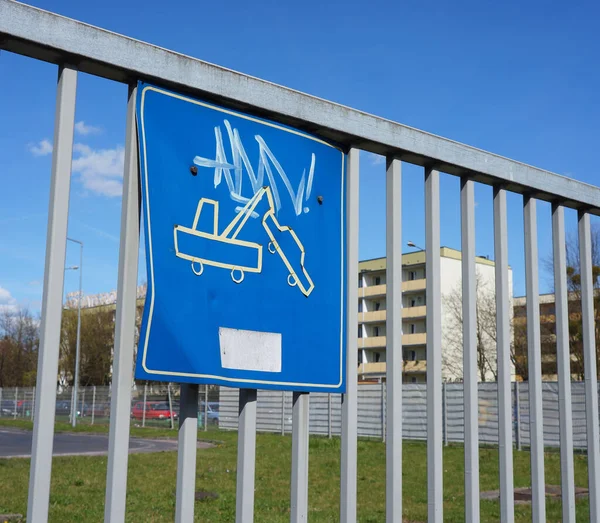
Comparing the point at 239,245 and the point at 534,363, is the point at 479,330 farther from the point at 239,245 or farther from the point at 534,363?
the point at 239,245

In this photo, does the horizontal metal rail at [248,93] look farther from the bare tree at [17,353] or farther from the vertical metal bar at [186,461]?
the bare tree at [17,353]

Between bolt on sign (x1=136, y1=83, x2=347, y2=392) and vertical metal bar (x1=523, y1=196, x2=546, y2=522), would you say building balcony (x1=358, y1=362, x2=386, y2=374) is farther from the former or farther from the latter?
bolt on sign (x1=136, y1=83, x2=347, y2=392)

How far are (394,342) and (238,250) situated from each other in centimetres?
69

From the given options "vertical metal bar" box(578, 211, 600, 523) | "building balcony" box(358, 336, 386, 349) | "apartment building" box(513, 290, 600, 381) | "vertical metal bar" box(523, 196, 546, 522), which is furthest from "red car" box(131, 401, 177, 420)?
"vertical metal bar" box(523, 196, 546, 522)

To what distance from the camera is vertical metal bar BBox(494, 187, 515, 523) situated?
280 centimetres

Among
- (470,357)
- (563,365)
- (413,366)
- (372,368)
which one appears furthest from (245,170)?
(372,368)

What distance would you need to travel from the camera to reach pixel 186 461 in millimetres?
1966

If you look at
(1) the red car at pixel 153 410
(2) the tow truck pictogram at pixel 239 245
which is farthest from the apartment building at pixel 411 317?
(2) the tow truck pictogram at pixel 239 245

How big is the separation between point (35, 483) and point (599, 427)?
7.99 feet

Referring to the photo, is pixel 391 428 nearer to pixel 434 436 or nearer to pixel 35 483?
pixel 434 436

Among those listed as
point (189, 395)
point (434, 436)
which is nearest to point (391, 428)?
point (434, 436)

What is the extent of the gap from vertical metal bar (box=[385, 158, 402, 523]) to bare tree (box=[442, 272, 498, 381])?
31.0 meters

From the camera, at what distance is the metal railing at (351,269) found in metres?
1.83

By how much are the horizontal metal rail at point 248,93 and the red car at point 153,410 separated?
102 ft
